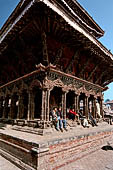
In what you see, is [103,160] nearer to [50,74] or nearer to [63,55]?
[50,74]

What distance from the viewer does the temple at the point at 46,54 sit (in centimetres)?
546

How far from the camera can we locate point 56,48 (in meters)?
7.23

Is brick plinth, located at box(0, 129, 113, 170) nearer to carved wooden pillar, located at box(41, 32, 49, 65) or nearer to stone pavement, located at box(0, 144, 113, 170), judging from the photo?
stone pavement, located at box(0, 144, 113, 170)

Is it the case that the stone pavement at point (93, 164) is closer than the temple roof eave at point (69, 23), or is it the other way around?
the stone pavement at point (93, 164)

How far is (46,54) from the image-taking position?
22.1ft

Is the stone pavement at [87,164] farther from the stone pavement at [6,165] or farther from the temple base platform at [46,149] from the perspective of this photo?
the temple base platform at [46,149]

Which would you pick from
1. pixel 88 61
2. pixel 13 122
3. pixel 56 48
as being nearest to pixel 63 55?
pixel 56 48

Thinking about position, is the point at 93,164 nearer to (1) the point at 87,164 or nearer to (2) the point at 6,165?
(1) the point at 87,164

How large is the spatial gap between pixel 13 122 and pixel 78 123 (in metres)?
4.45

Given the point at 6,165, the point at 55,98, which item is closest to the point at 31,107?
the point at 55,98

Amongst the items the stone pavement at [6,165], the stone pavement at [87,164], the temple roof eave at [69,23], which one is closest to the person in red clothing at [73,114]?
the stone pavement at [87,164]

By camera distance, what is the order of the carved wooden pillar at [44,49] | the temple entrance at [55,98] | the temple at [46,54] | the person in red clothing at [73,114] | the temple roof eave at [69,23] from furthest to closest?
the temple entrance at [55,98]
the person in red clothing at [73,114]
the carved wooden pillar at [44,49]
the temple at [46,54]
the temple roof eave at [69,23]

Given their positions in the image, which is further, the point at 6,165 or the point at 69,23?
the point at 69,23

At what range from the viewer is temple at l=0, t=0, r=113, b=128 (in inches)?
A: 215
